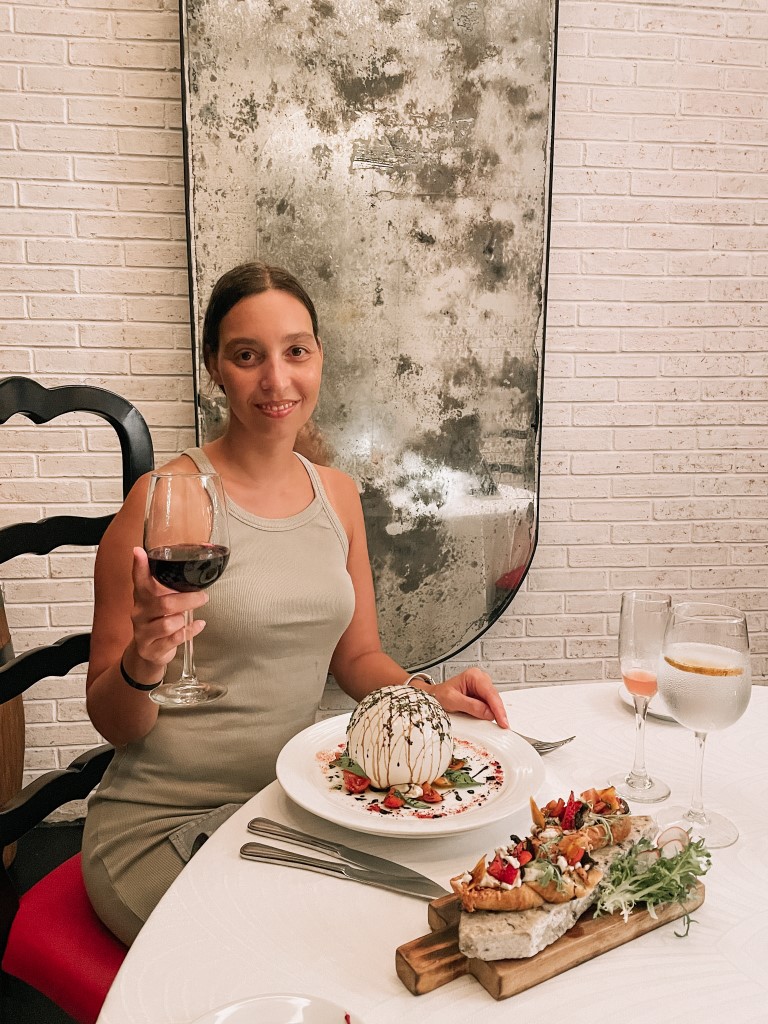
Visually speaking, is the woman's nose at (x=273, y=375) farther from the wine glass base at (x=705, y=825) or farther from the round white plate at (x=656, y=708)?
the wine glass base at (x=705, y=825)

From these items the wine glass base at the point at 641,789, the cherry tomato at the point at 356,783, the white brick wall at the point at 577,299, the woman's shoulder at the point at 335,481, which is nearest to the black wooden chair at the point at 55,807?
the woman's shoulder at the point at 335,481

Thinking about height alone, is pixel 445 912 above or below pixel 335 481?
below

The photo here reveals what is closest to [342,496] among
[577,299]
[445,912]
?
[445,912]

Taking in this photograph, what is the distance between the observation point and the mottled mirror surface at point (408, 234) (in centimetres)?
221

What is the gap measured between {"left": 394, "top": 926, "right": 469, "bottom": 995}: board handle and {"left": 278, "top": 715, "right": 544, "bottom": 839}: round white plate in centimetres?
15

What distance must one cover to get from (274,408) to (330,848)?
75 cm

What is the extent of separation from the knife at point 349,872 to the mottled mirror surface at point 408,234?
1.60 metres

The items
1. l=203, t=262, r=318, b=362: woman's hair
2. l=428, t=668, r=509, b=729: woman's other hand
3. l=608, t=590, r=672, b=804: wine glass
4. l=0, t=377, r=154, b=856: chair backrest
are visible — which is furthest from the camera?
l=203, t=262, r=318, b=362: woman's hair

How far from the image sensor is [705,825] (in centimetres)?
92

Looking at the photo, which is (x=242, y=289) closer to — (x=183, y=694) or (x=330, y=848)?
(x=183, y=694)

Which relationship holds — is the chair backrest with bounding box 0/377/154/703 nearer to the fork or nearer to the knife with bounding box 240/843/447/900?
the knife with bounding box 240/843/447/900

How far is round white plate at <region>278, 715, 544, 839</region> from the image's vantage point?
2.76ft

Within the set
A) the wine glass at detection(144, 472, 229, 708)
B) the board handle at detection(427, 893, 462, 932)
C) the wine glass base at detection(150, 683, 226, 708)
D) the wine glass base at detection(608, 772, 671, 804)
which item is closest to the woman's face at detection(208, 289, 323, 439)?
the wine glass at detection(144, 472, 229, 708)

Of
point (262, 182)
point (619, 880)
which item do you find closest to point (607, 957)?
point (619, 880)
